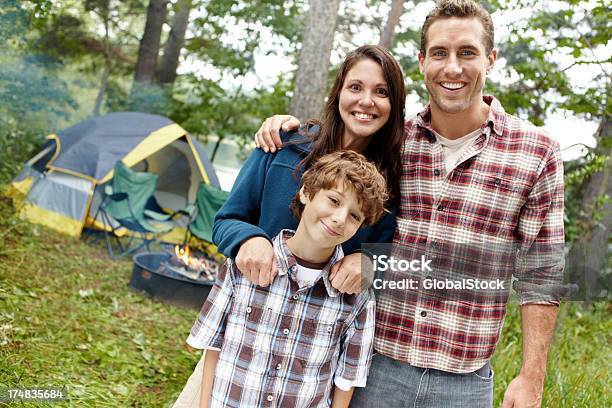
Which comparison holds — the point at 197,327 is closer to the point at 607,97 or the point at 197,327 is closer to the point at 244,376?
the point at 244,376

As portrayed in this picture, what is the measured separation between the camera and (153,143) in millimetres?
7309

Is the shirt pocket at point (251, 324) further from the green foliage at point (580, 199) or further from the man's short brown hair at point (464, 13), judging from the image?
the green foliage at point (580, 199)

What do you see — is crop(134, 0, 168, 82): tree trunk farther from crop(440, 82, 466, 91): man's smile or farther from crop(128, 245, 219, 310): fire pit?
crop(440, 82, 466, 91): man's smile

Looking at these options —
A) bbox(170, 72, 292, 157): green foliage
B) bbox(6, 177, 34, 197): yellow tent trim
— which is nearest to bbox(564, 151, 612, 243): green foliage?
bbox(170, 72, 292, 157): green foliage

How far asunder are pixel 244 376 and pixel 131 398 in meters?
2.02

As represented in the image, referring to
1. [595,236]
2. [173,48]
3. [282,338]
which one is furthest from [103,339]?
[173,48]

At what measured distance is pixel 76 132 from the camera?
733cm

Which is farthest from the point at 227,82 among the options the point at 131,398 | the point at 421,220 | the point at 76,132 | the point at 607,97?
the point at 421,220

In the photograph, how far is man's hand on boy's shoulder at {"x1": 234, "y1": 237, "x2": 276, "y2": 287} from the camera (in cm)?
160

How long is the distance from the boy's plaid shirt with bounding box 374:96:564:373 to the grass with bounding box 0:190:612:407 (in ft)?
5.66

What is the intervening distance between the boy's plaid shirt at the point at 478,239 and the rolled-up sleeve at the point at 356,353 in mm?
106

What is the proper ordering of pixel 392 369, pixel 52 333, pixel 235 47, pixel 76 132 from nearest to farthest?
pixel 392 369
pixel 52 333
pixel 76 132
pixel 235 47

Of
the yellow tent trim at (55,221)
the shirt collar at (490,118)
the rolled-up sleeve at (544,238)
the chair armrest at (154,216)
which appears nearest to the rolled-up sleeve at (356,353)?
the rolled-up sleeve at (544,238)

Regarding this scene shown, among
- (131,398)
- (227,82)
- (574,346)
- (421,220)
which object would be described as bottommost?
(131,398)
